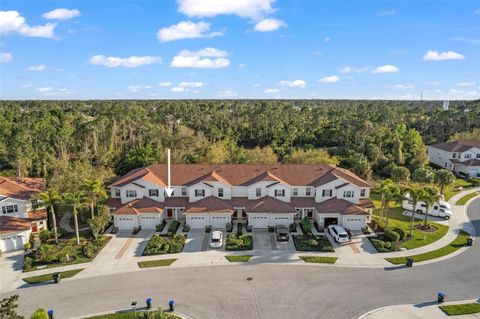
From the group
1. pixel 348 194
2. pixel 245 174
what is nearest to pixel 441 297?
pixel 348 194

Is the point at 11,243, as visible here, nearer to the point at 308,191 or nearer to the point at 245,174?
the point at 245,174

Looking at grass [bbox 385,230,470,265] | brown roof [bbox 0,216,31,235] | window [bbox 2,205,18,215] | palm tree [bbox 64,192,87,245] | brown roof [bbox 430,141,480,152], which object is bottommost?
grass [bbox 385,230,470,265]

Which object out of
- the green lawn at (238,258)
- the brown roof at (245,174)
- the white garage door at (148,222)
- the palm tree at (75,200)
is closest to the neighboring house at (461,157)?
the brown roof at (245,174)

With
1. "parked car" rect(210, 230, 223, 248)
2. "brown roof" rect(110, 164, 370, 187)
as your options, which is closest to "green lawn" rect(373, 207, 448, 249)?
"brown roof" rect(110, 164, 370, 187)

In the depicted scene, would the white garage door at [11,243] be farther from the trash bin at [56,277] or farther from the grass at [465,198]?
the grass at [465,198]

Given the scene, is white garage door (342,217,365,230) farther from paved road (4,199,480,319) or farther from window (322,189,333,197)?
paved road (4,199,480,319)

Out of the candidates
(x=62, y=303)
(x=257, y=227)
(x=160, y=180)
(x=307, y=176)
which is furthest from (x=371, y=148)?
(x=62, y=303)

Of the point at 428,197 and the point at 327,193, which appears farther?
the point at 327,193
